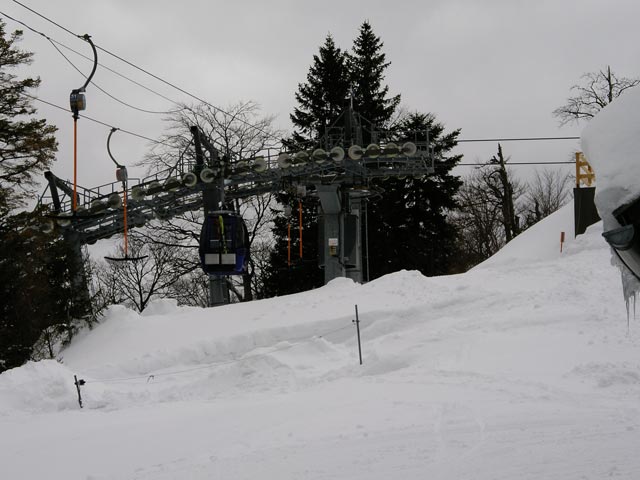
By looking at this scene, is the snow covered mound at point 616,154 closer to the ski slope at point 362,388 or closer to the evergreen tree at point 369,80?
the ski slope at point 362,388

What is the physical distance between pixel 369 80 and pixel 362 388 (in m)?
35.5

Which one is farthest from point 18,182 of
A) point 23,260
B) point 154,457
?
point 154,457

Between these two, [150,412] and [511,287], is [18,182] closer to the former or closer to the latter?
[150,412]

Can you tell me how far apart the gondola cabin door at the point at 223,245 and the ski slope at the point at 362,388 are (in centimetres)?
173

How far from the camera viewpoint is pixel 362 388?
38.5ft

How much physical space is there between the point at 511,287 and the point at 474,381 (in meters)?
8.98

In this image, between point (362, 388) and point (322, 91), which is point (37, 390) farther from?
point (322, 91)

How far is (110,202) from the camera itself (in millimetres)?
26062

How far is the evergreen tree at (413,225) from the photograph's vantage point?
3947 cm

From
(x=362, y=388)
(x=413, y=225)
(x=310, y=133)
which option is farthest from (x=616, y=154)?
(x=310, y=133)

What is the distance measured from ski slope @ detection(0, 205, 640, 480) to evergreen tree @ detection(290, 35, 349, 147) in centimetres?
2297

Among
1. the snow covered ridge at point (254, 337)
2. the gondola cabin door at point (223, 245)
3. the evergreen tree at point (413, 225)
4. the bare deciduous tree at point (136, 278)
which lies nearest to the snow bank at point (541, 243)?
the snow covered ridge at point (254, 337)

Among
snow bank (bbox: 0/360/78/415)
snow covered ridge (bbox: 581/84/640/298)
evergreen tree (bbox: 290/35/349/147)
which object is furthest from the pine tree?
snow covered ridge (bbox: 581/84/640/298)

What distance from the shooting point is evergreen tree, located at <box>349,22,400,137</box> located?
43281 millimetres
